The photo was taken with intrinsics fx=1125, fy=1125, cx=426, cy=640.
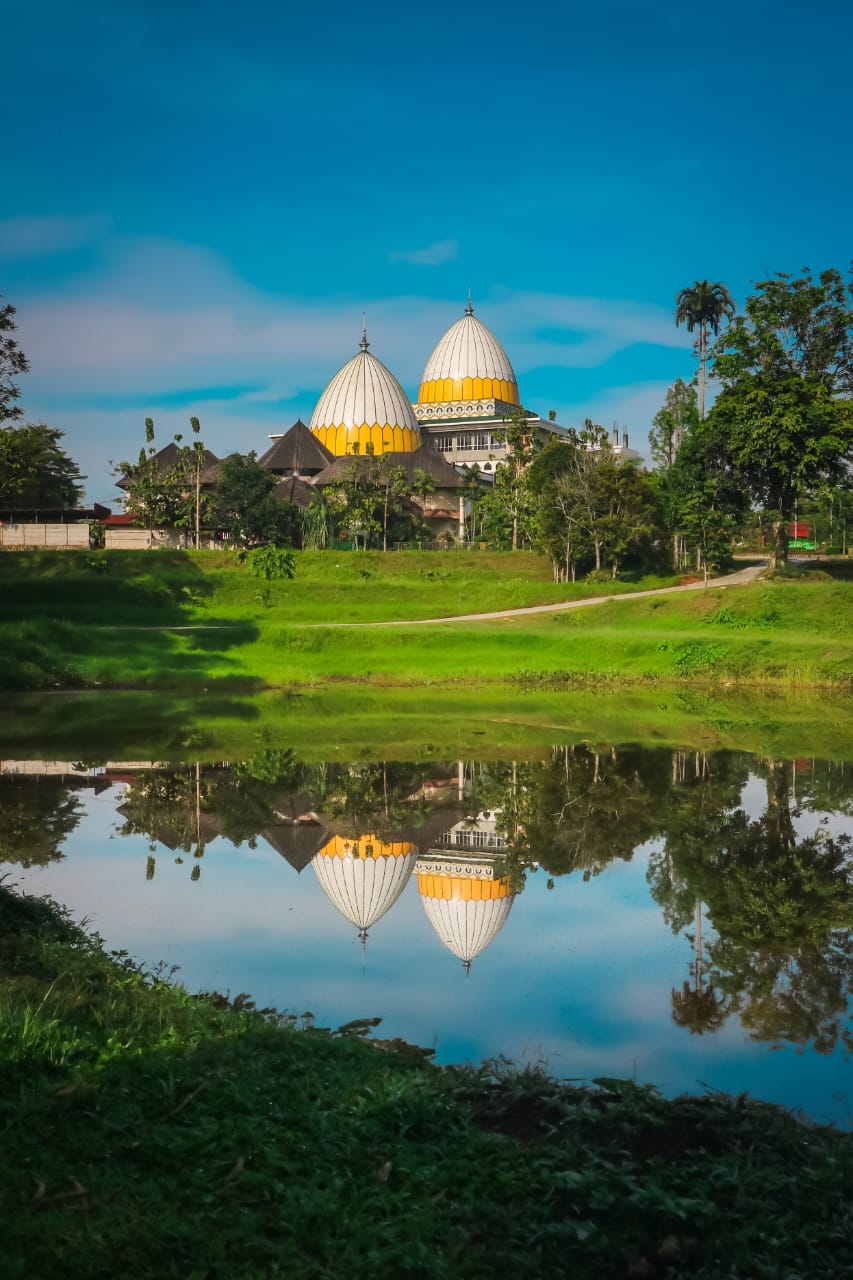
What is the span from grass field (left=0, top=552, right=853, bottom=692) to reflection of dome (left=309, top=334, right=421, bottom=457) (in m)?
32.0

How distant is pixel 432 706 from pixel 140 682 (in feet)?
24.2

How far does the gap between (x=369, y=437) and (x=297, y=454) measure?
28.0 feet

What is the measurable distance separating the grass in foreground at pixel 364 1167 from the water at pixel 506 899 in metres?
0.65

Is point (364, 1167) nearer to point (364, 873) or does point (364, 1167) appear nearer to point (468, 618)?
point (364, 873)

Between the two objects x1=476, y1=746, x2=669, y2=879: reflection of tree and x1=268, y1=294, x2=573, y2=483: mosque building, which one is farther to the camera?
x1=268, y1=294, x2=573, y2=483: mosque building

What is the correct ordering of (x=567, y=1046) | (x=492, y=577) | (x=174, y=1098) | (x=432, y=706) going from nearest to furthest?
1. (x=174, y=1098)
2. (x=567, y=1046)
3. (x=432, y=706)
4. (x=492, y=577)

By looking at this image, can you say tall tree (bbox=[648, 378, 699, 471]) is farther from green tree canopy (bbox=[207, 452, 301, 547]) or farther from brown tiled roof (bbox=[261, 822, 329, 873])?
brown tiled roof (bbox=[261, 822, 329, 873])

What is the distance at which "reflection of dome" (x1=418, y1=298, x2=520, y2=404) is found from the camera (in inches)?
3182

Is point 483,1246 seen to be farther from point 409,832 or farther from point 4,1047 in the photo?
point 409,832

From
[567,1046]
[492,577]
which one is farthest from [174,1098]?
[492,577]

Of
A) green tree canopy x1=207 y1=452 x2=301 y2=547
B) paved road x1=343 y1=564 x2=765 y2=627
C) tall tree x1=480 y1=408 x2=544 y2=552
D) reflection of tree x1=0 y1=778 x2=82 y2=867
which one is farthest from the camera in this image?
tall tree x1=480 y1=408 x2=544 y2=552

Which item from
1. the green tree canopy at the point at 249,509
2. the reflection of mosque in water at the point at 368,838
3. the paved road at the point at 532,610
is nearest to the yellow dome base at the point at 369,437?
the green tree canopy at the point at 249,509

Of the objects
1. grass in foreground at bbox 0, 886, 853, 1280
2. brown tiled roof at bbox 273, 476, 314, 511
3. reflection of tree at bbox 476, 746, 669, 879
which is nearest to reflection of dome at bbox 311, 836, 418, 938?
reflection of tree at bbox 476, 746, 669, 879

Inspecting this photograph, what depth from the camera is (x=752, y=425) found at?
35.2 meters
